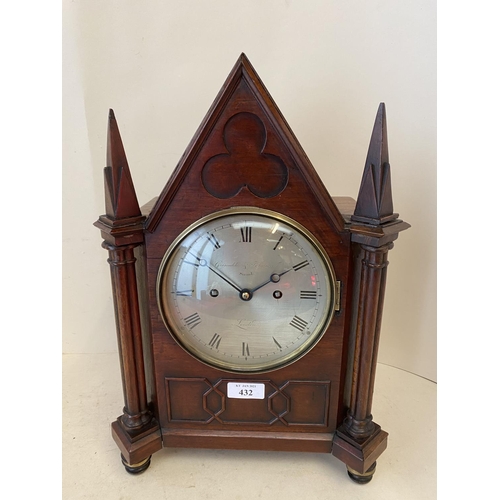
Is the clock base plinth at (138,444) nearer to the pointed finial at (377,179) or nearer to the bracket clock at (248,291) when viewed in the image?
the bracket clock at (248,291)

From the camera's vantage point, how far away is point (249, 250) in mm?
958

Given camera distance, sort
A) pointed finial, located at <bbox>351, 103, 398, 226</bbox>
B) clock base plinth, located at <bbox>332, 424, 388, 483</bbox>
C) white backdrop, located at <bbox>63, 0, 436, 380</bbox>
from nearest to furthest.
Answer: pointed finial, located at <bbox>351, 103, 398, 226</bbox>, clock base plinth, located at <bbox>332, 424, 388, 483</bbox>, white backdrop, located at <bbox>63, 0, 436, 380</bbox>

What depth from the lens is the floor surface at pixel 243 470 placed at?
3.35ft

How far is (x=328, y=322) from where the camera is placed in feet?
3.25

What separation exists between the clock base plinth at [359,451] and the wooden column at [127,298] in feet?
1.55

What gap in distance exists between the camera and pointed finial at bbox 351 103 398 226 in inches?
34.5

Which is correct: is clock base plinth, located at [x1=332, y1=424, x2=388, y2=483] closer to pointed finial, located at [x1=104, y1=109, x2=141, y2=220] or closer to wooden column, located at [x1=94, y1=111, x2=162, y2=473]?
wooden column, located at [x1=94, y1=111, x2=162, y2=473]

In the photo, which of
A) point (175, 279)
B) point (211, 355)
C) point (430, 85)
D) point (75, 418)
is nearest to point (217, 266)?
point (175, 279)

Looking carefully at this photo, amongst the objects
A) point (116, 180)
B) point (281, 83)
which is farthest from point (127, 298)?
point (281, 83)

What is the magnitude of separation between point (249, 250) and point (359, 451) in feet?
1.86

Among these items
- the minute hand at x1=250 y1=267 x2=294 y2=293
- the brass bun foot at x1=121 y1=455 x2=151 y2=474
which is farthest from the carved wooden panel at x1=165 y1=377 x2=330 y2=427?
the minute hand at x1=250 y1=267 x2=294 y2=293

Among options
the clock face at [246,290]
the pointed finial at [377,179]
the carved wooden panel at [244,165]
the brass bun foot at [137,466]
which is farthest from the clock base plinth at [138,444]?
the pointed finial at [377,179]

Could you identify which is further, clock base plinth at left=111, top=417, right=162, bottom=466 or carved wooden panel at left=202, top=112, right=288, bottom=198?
clock base plinth at left=111, top=417, right=162, bottom=466

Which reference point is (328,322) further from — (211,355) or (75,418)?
(75,418)
